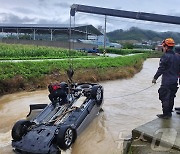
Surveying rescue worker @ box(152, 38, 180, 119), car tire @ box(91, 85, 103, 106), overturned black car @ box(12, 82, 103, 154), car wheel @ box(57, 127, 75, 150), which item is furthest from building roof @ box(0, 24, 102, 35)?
car wheel @ box(57, 127, 75, 150)

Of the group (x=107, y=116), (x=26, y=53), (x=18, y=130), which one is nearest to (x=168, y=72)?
(x=107, y=116)

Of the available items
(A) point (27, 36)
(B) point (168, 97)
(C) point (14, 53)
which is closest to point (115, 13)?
(B) point (168, 97)

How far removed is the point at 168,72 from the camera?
689cm

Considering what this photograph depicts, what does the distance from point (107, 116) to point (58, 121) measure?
10.9 ft

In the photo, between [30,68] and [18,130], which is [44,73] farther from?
[18,130]

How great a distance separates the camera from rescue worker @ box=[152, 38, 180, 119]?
6828 mm

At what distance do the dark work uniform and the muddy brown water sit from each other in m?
1.55

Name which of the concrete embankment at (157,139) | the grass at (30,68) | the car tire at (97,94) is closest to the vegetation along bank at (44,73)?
the grass at (30,68)

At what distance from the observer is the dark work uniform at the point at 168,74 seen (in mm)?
6840

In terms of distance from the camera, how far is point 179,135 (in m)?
5.59

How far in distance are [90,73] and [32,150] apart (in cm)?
1292

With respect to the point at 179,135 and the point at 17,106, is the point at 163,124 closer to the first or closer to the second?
the point at 179,135

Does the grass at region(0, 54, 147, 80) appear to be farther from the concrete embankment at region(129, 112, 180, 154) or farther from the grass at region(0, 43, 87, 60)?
the concrete embankment at region(129, 112, 180, 154)

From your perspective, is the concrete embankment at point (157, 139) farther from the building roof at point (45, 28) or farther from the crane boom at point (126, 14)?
the building roof at point (45, 28)
